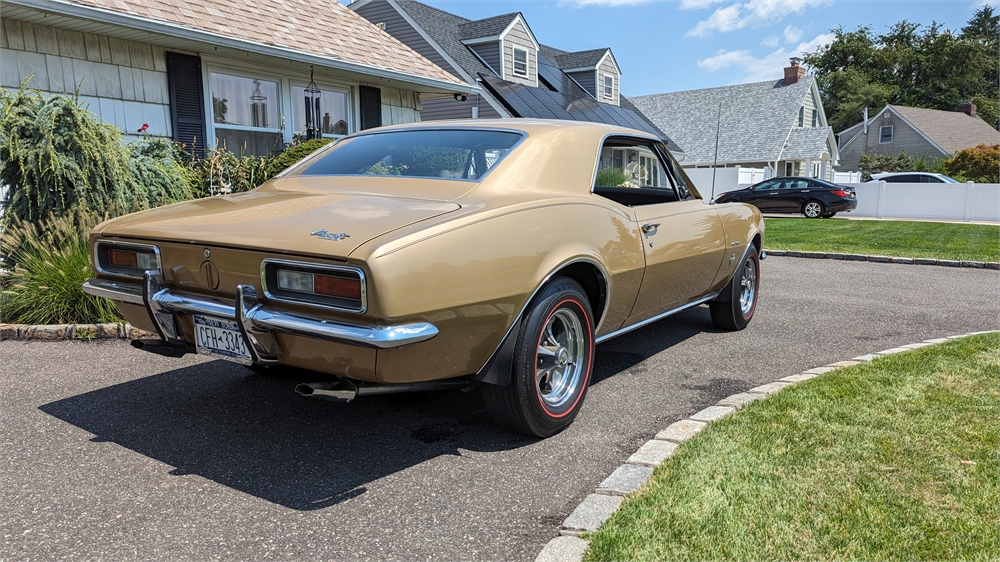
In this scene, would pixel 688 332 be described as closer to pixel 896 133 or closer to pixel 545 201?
pixel 545 201

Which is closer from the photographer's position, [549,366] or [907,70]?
[549,366]

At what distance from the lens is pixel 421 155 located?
4043 mm

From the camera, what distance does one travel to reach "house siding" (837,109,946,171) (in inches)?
1892

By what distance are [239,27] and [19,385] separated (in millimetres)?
7518

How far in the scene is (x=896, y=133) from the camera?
49.6m

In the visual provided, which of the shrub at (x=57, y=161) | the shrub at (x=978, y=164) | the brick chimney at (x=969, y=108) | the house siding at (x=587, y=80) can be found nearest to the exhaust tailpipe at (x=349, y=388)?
the shrub at (x=57, y=161)

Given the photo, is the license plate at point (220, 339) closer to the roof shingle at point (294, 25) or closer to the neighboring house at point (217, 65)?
the neighboring house at point (217, 65)

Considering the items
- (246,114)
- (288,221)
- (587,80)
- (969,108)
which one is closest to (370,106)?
(246,114)

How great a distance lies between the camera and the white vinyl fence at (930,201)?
2333cm

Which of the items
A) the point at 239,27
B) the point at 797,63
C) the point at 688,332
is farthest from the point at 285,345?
the point at 797,63

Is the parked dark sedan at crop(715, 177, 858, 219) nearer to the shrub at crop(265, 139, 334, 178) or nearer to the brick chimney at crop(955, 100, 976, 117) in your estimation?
the shrub at crop(265, 139, 334, 178)

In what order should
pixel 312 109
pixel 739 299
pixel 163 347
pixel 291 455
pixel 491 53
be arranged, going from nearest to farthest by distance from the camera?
pixel 291 455, pixel 163 347, pixel 739 299, pixel 312 109, pixel 491 53

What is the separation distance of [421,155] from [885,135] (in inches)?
2147

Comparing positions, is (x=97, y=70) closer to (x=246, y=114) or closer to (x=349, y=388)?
(x=246, y=114)
